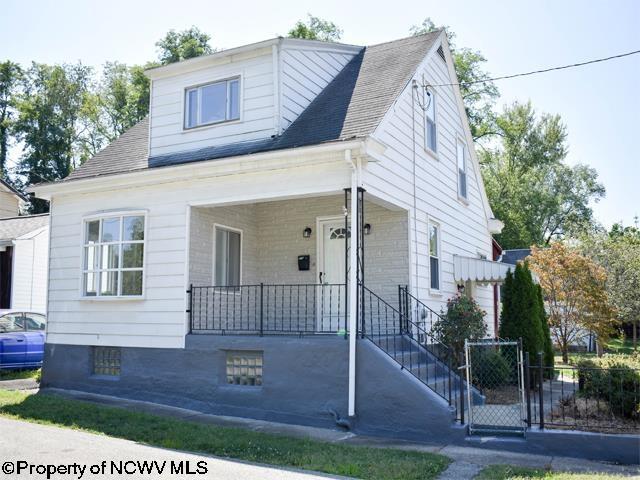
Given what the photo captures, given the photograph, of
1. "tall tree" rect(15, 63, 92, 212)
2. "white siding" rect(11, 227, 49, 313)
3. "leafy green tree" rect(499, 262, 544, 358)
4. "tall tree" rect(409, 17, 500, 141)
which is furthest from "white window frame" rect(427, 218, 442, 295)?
"tall tree" rect(15, 63, 92, 212)

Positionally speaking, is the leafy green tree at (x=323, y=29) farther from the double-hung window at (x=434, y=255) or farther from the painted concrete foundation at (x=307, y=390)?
the painted concrete foundation at (x=307, y=390)

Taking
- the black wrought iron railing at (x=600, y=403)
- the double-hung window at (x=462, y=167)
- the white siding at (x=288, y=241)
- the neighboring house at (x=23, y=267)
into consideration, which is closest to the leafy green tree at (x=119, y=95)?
the neighboring house at (x=23, y=267)

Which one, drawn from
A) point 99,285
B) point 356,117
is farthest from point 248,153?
point 99,285

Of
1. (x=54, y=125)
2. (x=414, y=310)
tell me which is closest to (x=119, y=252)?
(x=414, y=310)

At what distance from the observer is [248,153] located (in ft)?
34.0

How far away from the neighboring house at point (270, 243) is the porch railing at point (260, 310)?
5 cm

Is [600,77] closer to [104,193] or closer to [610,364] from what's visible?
[610,364]

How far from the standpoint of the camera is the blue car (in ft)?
47.7

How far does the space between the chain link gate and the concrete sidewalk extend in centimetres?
70

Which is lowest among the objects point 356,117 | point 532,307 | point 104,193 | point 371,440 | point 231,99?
point 371,440

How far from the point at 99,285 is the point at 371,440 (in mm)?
6559

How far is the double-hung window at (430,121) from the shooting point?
1331cm

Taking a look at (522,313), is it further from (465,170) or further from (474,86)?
(474,86)

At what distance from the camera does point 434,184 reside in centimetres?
1327
